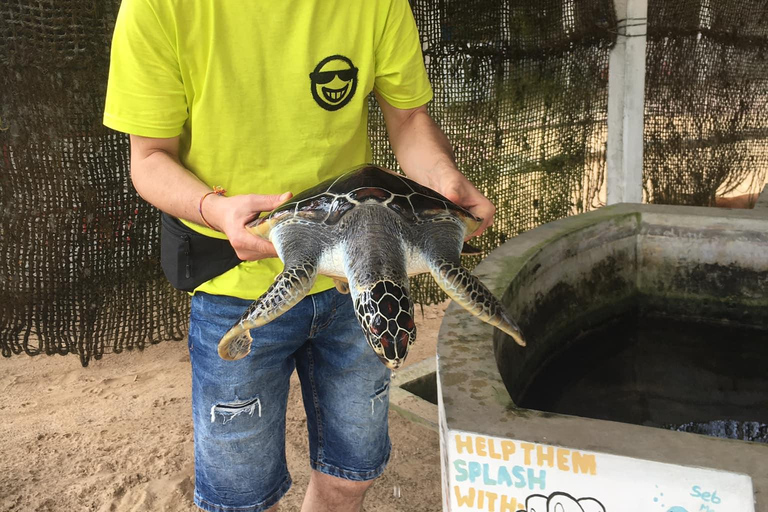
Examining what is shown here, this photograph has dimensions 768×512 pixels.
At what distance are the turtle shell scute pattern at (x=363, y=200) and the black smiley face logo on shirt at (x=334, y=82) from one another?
0.14 m

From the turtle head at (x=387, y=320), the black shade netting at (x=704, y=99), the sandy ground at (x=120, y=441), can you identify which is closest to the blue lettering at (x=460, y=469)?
the turtle head at (x=387, y=320)

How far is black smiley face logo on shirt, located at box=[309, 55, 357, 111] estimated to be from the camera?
1.22 metres

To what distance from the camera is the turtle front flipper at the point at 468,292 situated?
1.12 m

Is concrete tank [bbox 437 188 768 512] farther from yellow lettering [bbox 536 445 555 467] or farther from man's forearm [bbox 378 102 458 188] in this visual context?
man's forearm [bbox 378 102 458 188]

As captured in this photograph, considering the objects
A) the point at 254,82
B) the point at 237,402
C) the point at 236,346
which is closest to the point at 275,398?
the point at 237,402

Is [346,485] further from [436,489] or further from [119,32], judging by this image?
[119,32]

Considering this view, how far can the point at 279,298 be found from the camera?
1.05 m

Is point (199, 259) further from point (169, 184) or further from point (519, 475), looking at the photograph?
point (519, 475)

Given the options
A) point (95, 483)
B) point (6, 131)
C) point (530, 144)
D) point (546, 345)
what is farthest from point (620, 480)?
point (530, 144)

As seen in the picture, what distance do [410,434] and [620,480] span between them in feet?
4.88

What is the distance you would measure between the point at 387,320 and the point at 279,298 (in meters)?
0.18

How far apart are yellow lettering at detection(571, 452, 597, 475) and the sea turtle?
239mm

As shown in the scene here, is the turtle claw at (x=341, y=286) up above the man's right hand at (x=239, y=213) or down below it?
below

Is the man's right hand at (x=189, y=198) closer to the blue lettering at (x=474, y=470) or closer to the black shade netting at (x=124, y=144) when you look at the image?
the blue lettering at (x=474, y=470)
